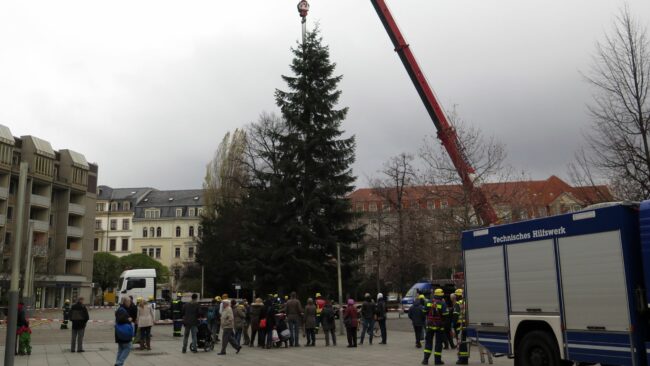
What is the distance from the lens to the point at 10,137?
6291 cm

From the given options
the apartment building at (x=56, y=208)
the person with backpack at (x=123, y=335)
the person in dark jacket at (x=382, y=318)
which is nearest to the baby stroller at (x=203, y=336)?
the person in dark jacket at (x=382, y=318)

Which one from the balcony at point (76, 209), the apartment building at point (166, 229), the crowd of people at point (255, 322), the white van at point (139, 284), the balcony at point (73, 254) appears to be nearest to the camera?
the crowd of people at point (255, 322)

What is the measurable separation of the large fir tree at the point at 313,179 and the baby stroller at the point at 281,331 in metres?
10.1

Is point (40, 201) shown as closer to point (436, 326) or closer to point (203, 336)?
point (203, 336)

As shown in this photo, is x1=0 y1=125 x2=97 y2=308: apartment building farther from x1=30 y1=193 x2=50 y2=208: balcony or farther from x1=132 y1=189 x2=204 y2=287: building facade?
x1=132 y1=189 x2=204 y2=287: building facade

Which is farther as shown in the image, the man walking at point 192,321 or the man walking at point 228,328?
the man walking at point 192,321

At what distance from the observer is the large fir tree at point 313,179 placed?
32.1 meters

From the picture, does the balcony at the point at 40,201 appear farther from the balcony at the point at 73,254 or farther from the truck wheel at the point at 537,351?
the truck wheel at the point at 537,351

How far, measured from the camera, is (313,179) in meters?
32.8

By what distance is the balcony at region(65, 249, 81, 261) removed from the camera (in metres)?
71.5

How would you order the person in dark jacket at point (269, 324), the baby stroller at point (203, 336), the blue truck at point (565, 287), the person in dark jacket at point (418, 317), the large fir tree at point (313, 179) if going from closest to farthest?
the blue truck at point (565, 287)
the person in dark jacket at point (418, 317)
the baby stroller at point (203, 336)
the person in dark jacket at point (269, 324)
the large fir tree at point (313, 179)

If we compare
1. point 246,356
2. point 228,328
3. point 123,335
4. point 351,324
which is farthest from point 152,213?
point 123,335

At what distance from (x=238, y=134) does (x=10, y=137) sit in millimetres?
24708

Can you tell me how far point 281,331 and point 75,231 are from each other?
2359 inches
